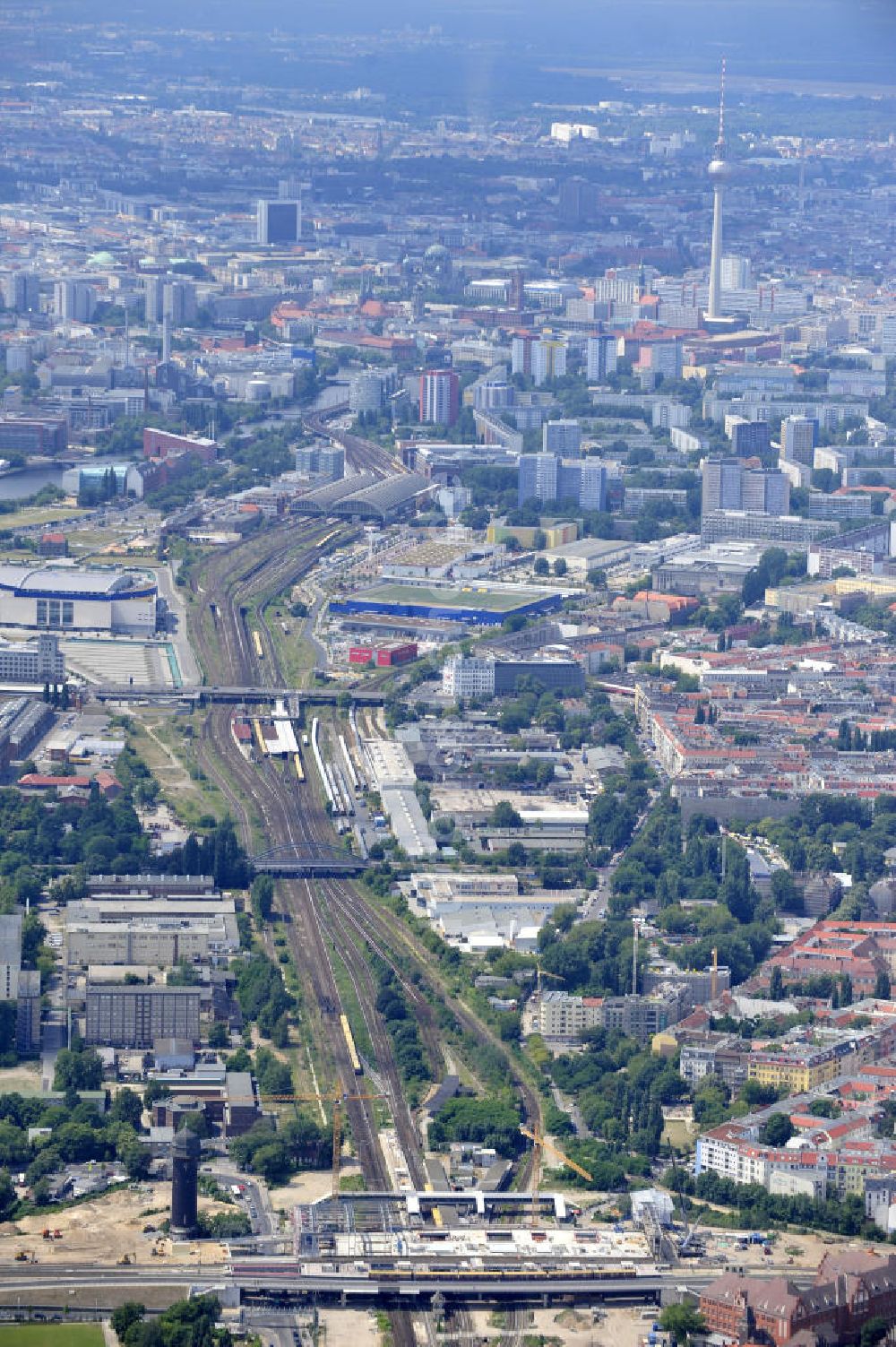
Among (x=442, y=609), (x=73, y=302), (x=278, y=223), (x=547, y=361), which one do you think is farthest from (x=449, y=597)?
(x=278, y=223)

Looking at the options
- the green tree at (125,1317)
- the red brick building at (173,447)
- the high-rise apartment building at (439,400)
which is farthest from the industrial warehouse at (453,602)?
the green tree at (125,1317)

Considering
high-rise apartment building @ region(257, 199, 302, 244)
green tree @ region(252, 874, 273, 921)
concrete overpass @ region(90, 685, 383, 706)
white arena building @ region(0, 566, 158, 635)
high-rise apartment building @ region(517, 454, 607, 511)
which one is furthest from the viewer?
high-rise apartment building @ region(257, 199, 302, 244)

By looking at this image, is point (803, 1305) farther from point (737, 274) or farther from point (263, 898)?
point (737, 274)

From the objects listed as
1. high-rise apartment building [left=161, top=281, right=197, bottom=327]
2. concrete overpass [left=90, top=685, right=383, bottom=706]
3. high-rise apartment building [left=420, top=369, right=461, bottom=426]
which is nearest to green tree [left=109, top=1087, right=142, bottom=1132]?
concrete overpass [left=90, top=685, right=383, bottom=706]

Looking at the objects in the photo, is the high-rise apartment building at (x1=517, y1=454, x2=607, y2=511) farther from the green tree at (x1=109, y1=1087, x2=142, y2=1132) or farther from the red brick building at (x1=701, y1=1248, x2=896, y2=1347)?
the red brick building at (x1=701, y1=1248, x2=896, y2=1347)

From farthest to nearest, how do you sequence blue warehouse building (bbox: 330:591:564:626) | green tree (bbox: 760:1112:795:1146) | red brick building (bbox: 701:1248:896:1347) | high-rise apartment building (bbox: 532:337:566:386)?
high-rise apartment building (bbox: 532:337:566:386)
blue warehouse building (bbox: 330:591:564:626)
green tree (bbox: 760:1112:795:1146)
red brick building (bbox: 701:1248:896:1347)

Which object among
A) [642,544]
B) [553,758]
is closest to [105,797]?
[553,758]

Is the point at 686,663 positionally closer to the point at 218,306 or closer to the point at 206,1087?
the point at 206,1087
